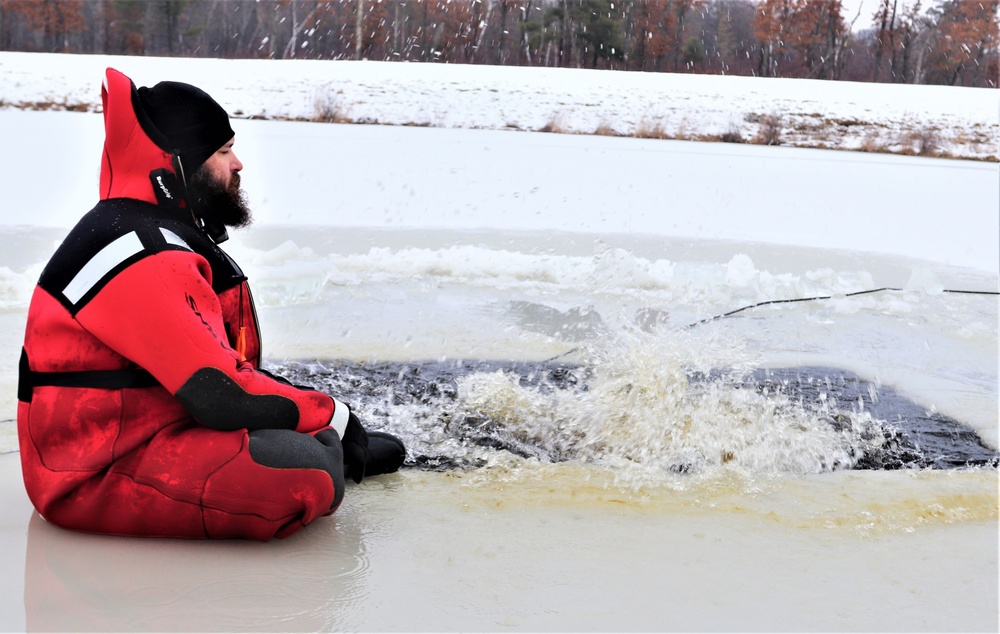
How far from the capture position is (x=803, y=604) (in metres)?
2.31

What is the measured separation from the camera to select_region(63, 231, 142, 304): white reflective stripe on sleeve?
2.30 m

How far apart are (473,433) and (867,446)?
4.82 ft

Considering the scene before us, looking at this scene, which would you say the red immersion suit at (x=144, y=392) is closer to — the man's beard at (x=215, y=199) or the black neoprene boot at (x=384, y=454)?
the man's beard at (x=215, y=199)

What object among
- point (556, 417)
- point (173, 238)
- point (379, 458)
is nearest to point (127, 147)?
point (173, 238)

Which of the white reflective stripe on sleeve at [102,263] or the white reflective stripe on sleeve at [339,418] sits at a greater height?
the white reflective stripe on sleeve at [102,263]

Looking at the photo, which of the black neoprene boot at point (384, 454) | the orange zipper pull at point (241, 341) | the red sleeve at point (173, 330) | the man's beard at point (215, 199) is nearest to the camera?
the red sleeve at point (173, 330)

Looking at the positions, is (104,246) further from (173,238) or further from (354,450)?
(354,450)

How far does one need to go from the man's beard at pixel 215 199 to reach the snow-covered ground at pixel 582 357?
872mm

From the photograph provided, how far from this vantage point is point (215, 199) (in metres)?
2.60

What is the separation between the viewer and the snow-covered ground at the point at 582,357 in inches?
89.7

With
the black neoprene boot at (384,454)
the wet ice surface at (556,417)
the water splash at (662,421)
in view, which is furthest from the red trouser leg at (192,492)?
the water splash at (662,421)

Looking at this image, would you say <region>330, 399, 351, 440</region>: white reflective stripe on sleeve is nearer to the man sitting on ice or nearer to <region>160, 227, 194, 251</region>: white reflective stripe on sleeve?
the man sitting on ice

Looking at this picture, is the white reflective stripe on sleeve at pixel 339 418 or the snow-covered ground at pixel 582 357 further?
the white reflective stripe on sleeve at pixel 339 418

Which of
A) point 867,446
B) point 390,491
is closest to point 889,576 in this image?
point 867,446
